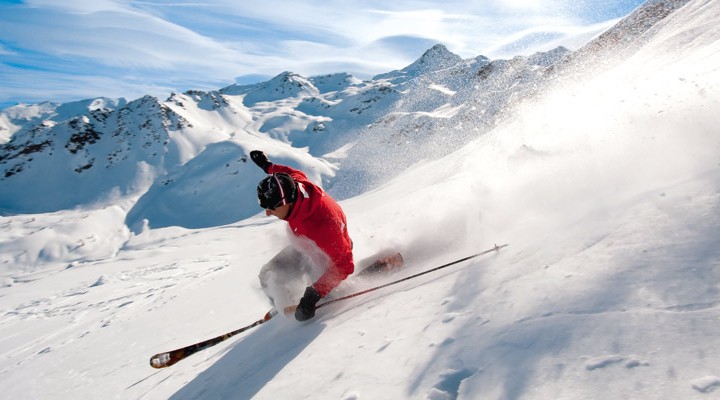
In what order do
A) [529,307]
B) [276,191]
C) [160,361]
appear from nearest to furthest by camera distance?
1. [529,307]
2. [276,191]
3. [160,361]

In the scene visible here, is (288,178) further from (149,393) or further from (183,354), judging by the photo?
(149,393)

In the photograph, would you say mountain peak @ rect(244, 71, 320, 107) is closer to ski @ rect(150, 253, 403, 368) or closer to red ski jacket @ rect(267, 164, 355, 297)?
ski @ rect(150, 253, 403, 368)

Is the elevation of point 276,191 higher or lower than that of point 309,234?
higher

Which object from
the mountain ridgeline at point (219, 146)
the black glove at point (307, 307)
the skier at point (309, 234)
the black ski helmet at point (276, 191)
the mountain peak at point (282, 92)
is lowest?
the black glove at point (307, 307)

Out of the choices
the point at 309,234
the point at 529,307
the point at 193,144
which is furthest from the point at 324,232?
the point at 193,144

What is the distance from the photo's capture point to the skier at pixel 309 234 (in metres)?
4.05

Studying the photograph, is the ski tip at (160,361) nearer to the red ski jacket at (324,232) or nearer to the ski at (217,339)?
the ski at (217,339)

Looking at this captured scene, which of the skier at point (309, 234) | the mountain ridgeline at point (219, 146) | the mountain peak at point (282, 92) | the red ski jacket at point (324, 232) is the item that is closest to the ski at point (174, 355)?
the skier at point (309, 234)

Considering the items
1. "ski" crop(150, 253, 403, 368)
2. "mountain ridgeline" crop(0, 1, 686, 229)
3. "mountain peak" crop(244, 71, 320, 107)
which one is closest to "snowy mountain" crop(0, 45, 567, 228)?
"mountain ridgeline" crop(0, 1, 686, 229)

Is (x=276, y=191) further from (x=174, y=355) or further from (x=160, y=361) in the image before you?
(x=160, y=361)

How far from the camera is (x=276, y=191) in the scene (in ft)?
13.1

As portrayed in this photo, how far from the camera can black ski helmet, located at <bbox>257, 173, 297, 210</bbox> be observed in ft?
13.1

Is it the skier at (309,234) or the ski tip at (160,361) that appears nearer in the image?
the skier at (309,234)

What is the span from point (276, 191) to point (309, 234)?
0.64 m
